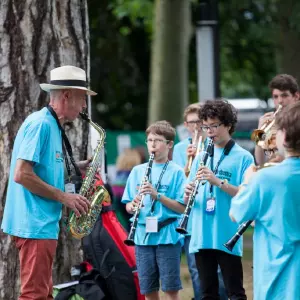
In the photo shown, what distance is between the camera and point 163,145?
803cm

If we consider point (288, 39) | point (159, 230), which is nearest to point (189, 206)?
point (159, 230)

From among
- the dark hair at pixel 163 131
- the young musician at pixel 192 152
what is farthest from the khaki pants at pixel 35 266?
the dark hair at pixel 163 131

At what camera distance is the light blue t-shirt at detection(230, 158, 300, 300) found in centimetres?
521

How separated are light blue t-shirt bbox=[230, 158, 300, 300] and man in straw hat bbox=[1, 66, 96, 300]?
63.9 inches

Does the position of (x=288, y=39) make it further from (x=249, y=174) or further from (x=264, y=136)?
(x=249, y=174)

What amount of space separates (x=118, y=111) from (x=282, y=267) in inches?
792

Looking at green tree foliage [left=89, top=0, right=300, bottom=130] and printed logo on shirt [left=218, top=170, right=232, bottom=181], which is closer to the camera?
printed logo on shirt [left=218, top=170, right=232, bottom=181]

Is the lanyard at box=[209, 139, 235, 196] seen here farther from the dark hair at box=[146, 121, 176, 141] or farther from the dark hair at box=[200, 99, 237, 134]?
the dark hair at box=[146, 121, 176, 141]

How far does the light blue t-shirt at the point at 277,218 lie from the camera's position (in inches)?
205

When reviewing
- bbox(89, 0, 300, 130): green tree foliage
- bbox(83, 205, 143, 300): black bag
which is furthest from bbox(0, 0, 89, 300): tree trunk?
bbox(89, 0, 300, 130): green tree foliage

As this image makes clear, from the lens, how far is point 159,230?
25.7 feet

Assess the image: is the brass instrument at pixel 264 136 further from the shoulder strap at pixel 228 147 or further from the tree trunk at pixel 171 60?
the tree trunk at pixel 171 60

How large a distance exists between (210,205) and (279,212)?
2.11 m

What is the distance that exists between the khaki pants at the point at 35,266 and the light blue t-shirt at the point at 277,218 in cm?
168
